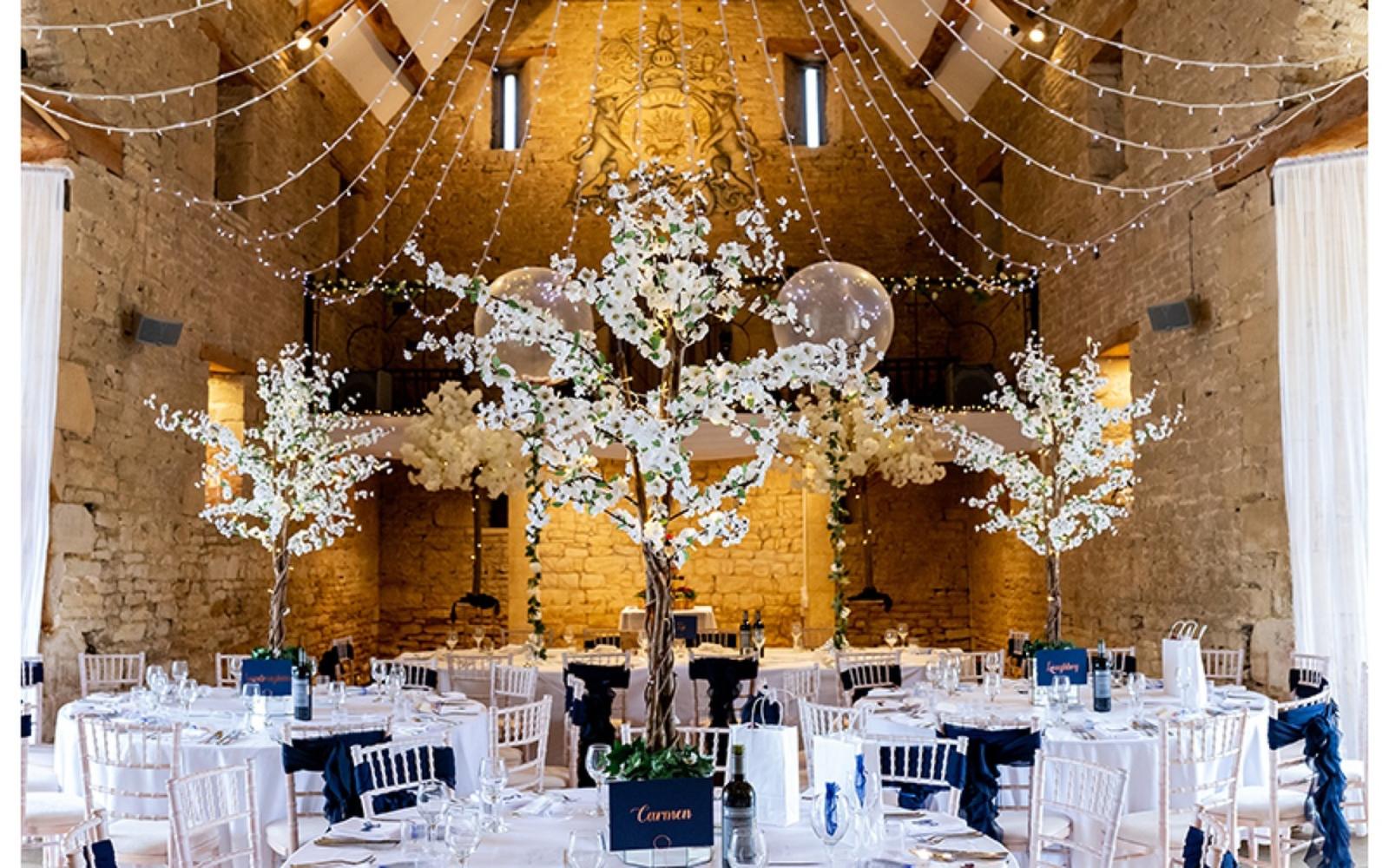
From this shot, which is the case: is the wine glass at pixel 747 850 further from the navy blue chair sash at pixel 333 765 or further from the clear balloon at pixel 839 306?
the clear balloon at pixel 839 306

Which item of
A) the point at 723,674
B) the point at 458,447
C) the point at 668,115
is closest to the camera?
the point at 723,674

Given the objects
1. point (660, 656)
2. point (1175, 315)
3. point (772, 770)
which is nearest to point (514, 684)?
point (772, 770)

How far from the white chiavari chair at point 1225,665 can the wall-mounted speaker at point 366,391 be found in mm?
7648

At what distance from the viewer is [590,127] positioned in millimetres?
15203

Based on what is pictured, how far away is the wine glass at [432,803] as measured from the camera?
3.18 metres

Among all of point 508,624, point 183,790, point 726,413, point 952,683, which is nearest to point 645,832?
point 726,413

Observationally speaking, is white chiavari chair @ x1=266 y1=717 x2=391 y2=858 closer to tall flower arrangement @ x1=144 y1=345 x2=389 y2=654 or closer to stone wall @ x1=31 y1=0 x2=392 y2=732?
tall flower arrangement @ x1=144 y1=345 x2=389 y2=654

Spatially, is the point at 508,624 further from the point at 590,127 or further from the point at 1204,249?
the point at 1204,249

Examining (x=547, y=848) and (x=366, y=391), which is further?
(x=366, y=391)

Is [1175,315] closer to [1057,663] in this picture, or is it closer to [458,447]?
[1057,663]

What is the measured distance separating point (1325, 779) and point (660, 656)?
3.18 m

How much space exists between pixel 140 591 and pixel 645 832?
23.1 feet

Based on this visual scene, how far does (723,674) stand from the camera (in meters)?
7.29

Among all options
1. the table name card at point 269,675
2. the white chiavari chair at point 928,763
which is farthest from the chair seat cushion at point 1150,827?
the table name card at point 269,675
